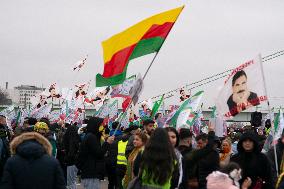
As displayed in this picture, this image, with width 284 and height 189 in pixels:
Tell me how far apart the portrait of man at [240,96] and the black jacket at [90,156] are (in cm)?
241

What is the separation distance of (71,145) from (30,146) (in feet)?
19.5

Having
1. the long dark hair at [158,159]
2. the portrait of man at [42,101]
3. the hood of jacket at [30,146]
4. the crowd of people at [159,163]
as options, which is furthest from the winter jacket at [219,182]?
the portrait of man at [42,101]

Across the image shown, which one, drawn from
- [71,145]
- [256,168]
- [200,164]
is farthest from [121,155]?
[256,168]

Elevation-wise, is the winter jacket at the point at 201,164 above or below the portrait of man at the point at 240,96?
below

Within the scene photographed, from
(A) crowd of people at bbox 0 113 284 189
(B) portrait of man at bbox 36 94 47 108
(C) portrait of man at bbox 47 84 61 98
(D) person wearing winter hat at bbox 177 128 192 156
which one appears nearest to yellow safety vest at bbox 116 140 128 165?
(A) crowd of people at bbox 0 113 284 189

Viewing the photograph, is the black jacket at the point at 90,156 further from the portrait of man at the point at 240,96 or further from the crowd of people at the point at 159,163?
the portrait of man at the point at 240,96

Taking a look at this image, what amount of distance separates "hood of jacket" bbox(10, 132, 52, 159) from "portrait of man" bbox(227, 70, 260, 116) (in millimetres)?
3473

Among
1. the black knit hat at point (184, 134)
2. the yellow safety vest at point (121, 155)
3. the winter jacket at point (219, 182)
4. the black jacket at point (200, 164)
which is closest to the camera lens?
the winter jacket at point (219, 182)

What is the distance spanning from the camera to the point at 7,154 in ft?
32.0

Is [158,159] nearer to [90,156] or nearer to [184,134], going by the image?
[184,134]

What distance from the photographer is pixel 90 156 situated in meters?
9.27

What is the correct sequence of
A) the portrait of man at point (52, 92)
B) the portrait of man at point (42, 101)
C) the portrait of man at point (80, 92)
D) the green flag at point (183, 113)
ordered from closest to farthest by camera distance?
the green flag at point (183, 113)
the portrait of man at point (80, 92)
the portrait of man at point (42, 101)
the portrait of man at point (52, 92)

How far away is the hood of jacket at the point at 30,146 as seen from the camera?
5.90 meters

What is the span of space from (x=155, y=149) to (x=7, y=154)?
4674 mm
